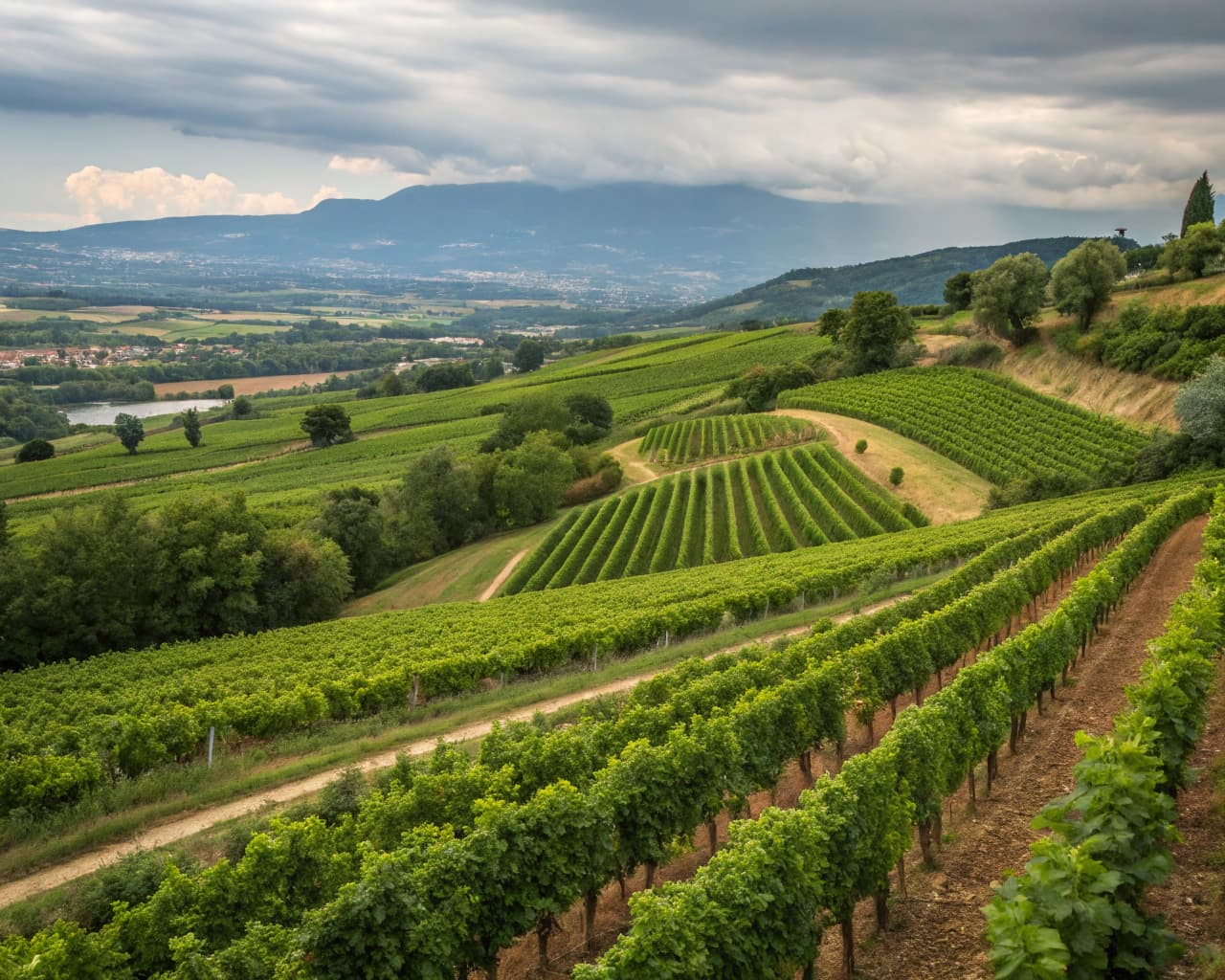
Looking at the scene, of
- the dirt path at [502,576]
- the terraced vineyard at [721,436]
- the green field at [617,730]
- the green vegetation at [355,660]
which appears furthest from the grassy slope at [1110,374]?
the dirt path at [502,576]

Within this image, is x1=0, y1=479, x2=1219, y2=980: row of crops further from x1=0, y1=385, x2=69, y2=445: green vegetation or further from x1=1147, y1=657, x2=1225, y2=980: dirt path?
x1=0, y1=385, x2=69, y2=445: green vegetation

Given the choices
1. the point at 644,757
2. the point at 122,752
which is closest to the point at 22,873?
the point at 122,752

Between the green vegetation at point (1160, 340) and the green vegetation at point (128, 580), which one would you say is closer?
the green vegetation at point (128, 580)

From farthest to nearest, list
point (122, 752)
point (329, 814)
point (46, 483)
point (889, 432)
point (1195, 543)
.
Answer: point (46, 483)
point (889, 432)
point (1195, 543)
point (122, 752)
point (329, 814)

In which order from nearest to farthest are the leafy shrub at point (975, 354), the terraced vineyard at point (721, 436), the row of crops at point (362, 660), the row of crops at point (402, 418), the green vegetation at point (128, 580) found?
the row of crops at point (362, 660), the green vegetation at point (128, 580), the terraced vineyard at point (721, 436), the leafy shrub at point (975, 354), the row of crops at point (402, 418)

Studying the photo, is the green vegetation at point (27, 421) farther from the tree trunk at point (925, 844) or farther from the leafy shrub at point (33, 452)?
the tree trunk at point (925, 844)

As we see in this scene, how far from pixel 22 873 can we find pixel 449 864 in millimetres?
11040

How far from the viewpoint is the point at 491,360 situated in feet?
590

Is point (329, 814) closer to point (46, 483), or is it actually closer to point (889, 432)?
point (889, 432)

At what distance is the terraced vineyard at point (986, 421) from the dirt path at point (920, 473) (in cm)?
153

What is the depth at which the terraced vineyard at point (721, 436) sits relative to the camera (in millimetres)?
73000

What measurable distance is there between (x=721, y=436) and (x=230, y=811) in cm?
6356

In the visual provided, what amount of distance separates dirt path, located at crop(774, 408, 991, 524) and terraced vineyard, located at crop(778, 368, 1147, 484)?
153 centimetres

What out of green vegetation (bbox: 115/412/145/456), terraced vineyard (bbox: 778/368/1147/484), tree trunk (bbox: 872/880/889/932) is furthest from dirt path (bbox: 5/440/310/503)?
tree trunk (bbox: 872/880/889/932)
